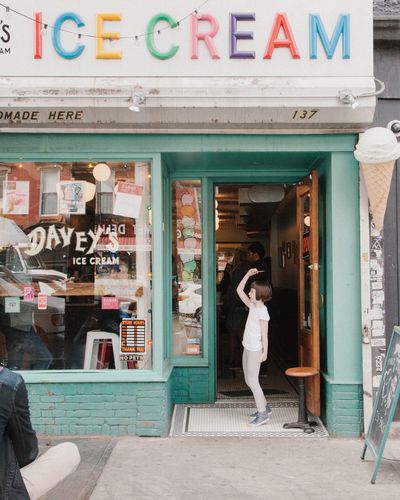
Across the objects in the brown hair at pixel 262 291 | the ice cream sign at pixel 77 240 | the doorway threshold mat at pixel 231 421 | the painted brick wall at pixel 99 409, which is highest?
the ice cream sign at pixel 77 240

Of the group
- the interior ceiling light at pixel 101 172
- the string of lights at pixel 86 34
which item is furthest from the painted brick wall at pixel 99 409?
the string of lights at pixel 86 34

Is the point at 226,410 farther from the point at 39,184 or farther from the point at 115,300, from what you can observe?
the point at 39,184

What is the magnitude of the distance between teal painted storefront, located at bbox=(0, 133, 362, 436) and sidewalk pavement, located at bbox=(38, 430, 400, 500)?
0.78 ft

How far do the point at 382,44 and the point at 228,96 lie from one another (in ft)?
5.85

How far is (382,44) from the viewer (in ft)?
18.8

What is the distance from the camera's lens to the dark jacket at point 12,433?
2922mm

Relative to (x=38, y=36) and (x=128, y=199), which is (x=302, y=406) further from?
(x=38, y=36)

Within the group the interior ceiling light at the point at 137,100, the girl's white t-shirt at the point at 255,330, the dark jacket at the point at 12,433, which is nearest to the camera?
the dark jacket at the point at 12,433

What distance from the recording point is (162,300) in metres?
5.68

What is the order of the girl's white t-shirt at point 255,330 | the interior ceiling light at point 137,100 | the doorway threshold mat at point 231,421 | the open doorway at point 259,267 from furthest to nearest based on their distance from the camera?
the open doorway at point 259,267 → the girl's white t-shirt at point 255,330 → the doorway threshold mat at point 231,421 → the interior ceiling light at point 137,100

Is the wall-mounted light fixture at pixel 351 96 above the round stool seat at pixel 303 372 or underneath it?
above

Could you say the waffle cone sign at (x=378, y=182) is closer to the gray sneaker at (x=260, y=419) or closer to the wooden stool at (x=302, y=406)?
the wooden stool at (x=302, y=406)

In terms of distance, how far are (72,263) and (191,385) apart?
2078 mm

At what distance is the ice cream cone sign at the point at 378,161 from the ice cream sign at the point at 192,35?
0.79 m
